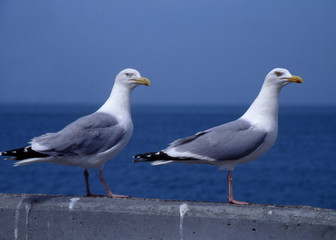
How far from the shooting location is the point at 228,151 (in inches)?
198

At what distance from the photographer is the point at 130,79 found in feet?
Result: 19.2

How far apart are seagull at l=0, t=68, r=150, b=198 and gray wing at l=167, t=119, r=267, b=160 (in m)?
0.65

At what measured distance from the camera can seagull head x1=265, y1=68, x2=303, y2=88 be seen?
521cm

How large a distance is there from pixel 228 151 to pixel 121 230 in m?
1.44

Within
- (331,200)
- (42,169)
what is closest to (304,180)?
(331,200)

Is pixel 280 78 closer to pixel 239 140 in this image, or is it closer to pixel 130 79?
pixel 239 140

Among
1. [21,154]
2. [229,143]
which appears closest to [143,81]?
[229,143]

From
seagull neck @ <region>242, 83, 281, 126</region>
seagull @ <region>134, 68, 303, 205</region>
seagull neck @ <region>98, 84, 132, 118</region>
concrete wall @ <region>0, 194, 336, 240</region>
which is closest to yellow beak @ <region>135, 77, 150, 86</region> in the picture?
seagull neck @ <region>98, 84, 132, 118</region>

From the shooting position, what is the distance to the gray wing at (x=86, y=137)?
5.17 metres

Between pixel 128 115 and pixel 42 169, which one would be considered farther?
pixel 42 169

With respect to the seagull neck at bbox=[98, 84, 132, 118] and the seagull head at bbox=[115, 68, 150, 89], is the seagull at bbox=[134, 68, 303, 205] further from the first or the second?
the seagull head at bbox=[115, 68, 150, 89]

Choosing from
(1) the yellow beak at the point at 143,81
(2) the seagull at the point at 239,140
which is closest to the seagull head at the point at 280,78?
(2) the seagull at the point at 239,140

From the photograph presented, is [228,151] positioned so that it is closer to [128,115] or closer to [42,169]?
[128,115]

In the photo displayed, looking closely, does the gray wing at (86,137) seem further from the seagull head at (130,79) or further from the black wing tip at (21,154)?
the seagull head at (130,79)
